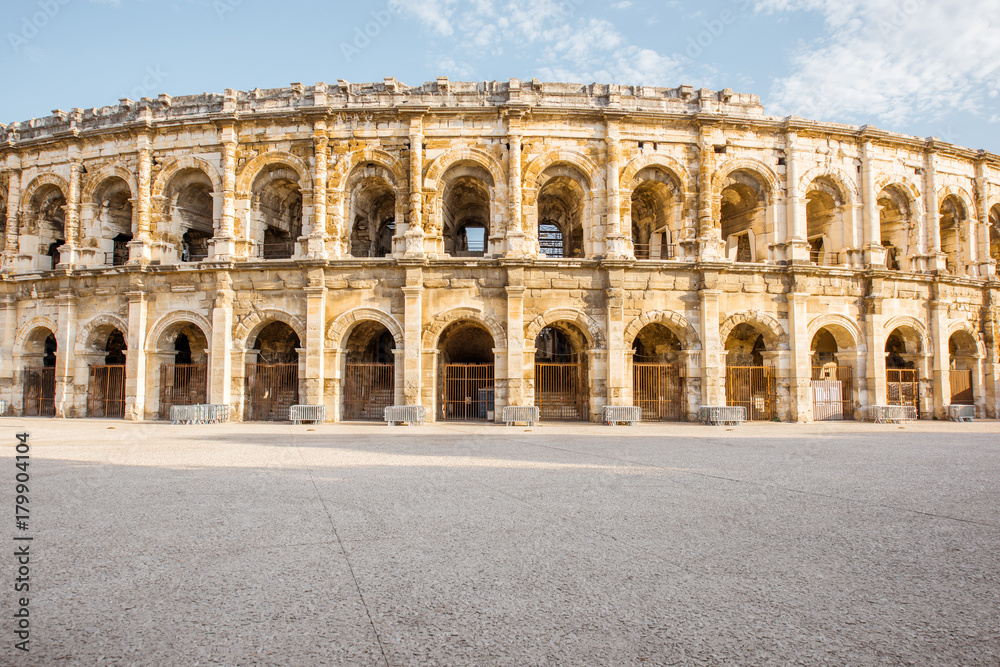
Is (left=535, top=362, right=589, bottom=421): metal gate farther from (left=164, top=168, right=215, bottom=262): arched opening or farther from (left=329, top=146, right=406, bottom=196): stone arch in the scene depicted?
(left=164, top=168, right=215, bottom=262): arched opening

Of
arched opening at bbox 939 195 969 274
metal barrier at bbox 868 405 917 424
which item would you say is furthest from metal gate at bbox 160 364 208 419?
arched opening at bbox 939 195 969 274

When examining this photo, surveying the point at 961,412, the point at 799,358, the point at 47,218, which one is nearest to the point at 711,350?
the point at 799,358

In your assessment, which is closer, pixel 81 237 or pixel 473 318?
pixel 473 318

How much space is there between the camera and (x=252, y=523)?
190 inches

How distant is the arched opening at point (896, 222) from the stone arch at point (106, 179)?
25169 millimetres

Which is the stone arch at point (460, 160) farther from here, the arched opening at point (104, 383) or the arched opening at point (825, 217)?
the arched opening at point (104, 383)

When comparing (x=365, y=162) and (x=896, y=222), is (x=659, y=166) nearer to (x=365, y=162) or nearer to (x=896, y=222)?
(x=365, y=162)

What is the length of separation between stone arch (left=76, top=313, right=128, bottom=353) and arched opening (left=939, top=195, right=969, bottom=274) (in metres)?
29.3

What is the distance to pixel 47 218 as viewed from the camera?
19359 mm

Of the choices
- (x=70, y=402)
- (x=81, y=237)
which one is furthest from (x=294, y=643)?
(x=81, y=237)

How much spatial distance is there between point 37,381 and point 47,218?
5.94 m

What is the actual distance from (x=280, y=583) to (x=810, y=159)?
19.7m

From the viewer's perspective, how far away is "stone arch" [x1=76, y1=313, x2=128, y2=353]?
17359mm

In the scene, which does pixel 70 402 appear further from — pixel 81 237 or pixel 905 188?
pixel 905 188
